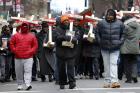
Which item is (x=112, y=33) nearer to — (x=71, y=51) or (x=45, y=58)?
(x=71, y=51)

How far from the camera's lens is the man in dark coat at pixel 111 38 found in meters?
15.4

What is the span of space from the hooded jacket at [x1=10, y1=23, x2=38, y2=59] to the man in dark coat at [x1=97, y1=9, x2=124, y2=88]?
1795mm

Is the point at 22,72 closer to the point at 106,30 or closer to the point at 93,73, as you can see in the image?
the point at 106,30

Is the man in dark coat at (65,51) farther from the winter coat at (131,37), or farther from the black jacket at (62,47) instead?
the winter coat at (131,37)

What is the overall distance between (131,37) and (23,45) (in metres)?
3.40

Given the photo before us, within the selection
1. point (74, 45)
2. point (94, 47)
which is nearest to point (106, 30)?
point (74, 45)

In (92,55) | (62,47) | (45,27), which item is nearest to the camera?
(62,47)

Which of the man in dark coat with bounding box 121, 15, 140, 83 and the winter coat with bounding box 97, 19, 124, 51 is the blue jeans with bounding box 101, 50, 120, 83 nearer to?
the winter coat with bounding box 97, 19, 124, 51

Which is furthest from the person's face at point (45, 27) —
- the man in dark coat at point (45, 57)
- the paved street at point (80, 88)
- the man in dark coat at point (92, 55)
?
the paved street at point (80, 88)

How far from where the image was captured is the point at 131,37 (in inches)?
675

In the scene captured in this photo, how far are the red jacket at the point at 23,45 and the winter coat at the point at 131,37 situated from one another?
296cm

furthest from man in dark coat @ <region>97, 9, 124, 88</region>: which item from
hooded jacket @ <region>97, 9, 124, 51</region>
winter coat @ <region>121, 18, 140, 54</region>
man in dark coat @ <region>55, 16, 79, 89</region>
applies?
winter coat @ <region>121, 18, 140, 54</region>

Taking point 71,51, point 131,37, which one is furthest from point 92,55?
point 71,51

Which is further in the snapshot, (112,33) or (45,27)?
(45,27)
